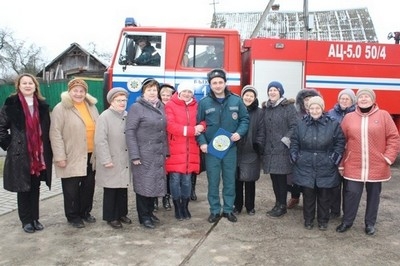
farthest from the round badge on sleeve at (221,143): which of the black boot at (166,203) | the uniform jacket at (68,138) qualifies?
the uniform jacket at (68,138)

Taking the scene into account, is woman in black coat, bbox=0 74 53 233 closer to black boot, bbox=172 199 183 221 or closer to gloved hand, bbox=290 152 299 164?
black boot, bbox=172 199 183 221

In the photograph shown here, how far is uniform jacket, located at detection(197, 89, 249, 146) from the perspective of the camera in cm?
477

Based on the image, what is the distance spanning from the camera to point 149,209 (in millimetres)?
4848

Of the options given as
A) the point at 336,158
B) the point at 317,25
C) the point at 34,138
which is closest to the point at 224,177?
the point at 336,158

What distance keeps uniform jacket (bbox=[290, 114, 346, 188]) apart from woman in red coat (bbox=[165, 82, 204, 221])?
1.15 m

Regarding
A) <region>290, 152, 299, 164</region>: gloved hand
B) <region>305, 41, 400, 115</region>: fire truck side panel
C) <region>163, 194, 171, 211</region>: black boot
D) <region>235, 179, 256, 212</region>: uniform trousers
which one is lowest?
<region>163, 194, 171, 211</region>: black boot

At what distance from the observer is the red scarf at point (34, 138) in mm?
4359

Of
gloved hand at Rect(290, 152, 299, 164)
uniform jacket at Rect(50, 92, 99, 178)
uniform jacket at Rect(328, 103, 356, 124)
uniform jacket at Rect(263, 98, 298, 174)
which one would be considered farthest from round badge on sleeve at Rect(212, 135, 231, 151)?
uniform jacket at Rect(50, 92, 99, 178)

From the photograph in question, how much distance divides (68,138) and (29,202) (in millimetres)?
832

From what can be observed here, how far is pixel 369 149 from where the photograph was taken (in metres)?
4.39

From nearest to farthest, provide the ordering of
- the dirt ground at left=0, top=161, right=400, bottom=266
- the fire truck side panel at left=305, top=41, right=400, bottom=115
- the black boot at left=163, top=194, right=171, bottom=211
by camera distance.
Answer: the dirt ground at left=0, top=161, right=400, bottom=266, the black boot at left=163, top=194, right=171, bottom=211, the fire truck side panel at left=305, top=41, right=400, bottom=115

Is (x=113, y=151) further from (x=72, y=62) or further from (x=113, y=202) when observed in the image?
(x=72, y=62)

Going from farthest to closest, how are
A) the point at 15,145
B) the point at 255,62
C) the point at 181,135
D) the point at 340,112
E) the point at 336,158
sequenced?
1. the point at 255,62
2. the point at 340,112
3. the point at 181,135
4. the point at 336,158
5. the point at 15,145

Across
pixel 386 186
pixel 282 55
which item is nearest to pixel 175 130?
Answer: pixel 282 55
